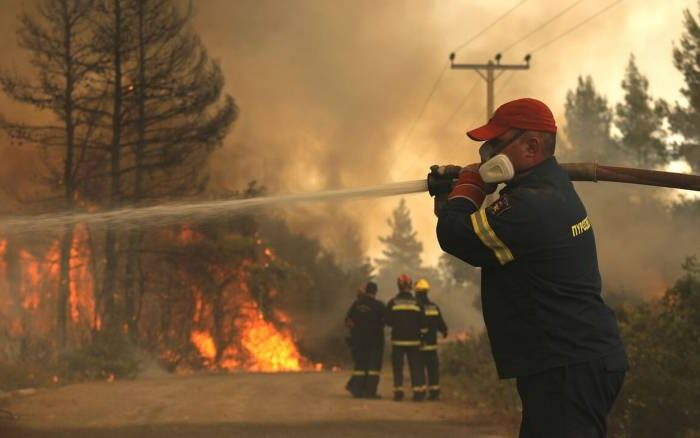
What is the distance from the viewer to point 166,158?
24625 millimetres

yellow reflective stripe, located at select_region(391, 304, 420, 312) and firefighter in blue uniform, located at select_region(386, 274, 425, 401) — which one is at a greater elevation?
yellow reflective stripe, located at select_region(391, 304, 420, 312)

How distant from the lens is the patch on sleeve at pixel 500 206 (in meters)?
3.74

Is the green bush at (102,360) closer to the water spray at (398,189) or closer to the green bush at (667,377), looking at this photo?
the water spray at (398,189)

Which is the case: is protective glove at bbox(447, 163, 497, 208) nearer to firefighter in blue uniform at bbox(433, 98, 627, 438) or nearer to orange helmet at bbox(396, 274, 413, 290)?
firefighter in blue uniform at bbox(433, 98, 627, 438)

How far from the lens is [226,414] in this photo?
36.7ft

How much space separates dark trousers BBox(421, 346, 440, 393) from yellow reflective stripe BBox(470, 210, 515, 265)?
1041 centimetres

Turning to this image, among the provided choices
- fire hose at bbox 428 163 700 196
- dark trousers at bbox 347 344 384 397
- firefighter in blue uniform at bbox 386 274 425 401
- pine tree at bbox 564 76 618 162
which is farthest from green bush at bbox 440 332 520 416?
pine tree at bbox 564 76 618 162

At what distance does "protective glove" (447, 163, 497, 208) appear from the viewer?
388 centimetres

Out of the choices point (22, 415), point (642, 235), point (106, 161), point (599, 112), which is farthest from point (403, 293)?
point (599, 112)

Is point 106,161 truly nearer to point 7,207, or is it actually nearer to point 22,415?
point 7,207

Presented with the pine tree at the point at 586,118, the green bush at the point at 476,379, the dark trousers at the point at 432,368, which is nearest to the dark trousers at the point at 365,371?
the dark trousers at the point at 432,368

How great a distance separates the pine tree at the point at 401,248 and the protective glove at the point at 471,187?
11403 cm

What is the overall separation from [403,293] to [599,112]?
1831 inches

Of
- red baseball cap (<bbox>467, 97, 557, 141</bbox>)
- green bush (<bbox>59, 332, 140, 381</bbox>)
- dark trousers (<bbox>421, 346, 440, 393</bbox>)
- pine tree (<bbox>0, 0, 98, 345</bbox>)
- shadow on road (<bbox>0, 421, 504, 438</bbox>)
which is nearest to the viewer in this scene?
red baseball cap (<bbox>467, 97, 557, 141</bbox>)
